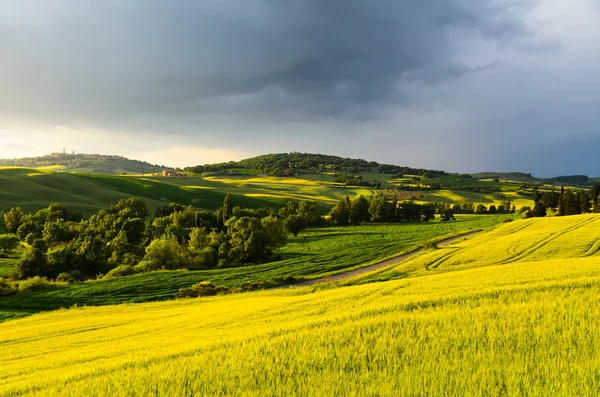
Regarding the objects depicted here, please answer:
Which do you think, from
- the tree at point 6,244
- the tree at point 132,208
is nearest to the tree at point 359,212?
the tree at point 132,208

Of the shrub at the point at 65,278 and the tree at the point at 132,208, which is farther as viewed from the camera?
the tree at the point at 132,208

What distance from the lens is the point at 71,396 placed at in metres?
7.84

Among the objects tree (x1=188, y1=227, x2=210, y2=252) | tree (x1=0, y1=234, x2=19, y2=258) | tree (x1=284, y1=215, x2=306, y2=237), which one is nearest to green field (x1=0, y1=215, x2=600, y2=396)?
tree (x1=188, y1=227, x2=210, y2=252)

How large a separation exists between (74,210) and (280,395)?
136653mm

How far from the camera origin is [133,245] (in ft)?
239

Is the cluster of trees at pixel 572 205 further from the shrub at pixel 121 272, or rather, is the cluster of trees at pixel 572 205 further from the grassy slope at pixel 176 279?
the shrub at pixel 121 272

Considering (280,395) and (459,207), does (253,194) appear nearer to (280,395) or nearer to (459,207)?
(459,207)

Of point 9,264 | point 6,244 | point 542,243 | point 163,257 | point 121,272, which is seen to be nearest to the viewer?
point 542,243

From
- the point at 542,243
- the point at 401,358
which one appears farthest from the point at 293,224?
the point at 401,358

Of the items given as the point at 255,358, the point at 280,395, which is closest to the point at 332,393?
the point at 280,395

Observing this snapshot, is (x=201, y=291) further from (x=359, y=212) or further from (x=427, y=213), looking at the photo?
(x=427, y=213)

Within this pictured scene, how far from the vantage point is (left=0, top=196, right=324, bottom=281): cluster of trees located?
58.0 meters

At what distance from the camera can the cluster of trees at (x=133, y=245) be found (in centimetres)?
5800

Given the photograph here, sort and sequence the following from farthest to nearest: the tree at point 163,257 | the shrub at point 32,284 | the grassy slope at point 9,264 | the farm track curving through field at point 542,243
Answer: the tree at point 163,257
the grassy slope at point 9,264
the shrub at point 32,284
the farm track curving through field at point 542,243
